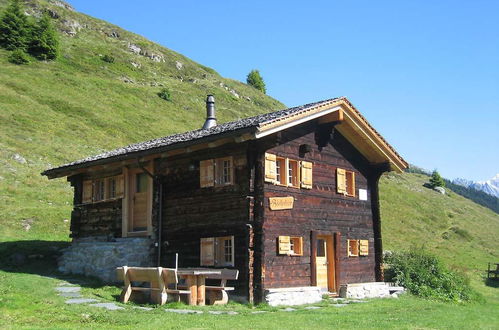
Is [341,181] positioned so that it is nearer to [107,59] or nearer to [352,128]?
[352,128]

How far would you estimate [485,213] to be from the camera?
75.8 metres

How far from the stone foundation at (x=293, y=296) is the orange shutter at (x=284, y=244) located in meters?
1.27

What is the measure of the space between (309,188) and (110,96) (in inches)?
2061

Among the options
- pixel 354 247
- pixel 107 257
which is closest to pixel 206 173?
pixel 107 257

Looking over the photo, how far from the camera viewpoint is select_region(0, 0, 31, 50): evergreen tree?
69125 millimetres

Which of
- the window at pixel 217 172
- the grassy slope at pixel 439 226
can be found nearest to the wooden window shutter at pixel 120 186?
the window at pixel 217 172

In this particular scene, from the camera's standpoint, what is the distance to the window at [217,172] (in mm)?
17938

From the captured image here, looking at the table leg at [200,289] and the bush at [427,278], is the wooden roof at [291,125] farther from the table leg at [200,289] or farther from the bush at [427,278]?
the table leg at [200,289]

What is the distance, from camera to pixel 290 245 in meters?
17.8

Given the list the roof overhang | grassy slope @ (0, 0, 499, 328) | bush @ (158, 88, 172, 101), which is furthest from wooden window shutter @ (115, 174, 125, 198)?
bush @ (158, 88, 172, 101)

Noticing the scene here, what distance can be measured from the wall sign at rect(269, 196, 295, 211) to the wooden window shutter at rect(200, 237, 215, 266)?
235cm

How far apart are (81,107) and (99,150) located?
13443 millimetres

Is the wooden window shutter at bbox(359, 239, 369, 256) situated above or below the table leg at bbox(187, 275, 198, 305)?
above

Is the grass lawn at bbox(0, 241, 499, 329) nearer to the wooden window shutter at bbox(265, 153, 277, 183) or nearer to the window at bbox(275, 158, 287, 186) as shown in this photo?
the wooden window shutter at bbox(265, 153, 277, 183)
